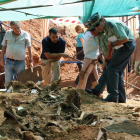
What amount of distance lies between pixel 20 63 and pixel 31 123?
9.85 feet

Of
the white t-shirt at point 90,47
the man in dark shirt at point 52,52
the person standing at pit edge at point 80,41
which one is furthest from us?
the person standing at pit edge at point 80,41

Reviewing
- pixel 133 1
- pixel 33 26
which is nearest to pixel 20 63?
pixel 133 1

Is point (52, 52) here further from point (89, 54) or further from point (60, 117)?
point (60, 117)

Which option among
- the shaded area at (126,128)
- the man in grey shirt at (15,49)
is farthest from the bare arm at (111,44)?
the man in grey shirt at (15,49)

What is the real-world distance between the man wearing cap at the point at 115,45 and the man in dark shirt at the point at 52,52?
1156 mm

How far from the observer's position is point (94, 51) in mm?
6898

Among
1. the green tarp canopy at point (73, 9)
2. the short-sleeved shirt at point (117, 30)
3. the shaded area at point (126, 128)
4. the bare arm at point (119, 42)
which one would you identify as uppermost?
the green tarp canopy at point (73, 9)

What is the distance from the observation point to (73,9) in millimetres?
7859

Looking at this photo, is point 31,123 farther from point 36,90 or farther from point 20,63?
point 20,63

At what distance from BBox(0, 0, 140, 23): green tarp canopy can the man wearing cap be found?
0.77 meters

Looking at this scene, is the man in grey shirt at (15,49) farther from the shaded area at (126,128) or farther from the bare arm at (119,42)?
the shaded area at (126,128)

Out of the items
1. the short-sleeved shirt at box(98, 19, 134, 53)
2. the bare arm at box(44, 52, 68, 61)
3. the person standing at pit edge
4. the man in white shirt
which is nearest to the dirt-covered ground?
the bare arm at box(44, 52, 68, 61)

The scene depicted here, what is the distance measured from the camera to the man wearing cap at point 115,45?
17.3 ft

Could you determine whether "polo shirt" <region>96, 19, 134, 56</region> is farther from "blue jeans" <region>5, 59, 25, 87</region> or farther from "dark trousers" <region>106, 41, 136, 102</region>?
"blue jeans" <region>5, 59, 25, 87</region>
